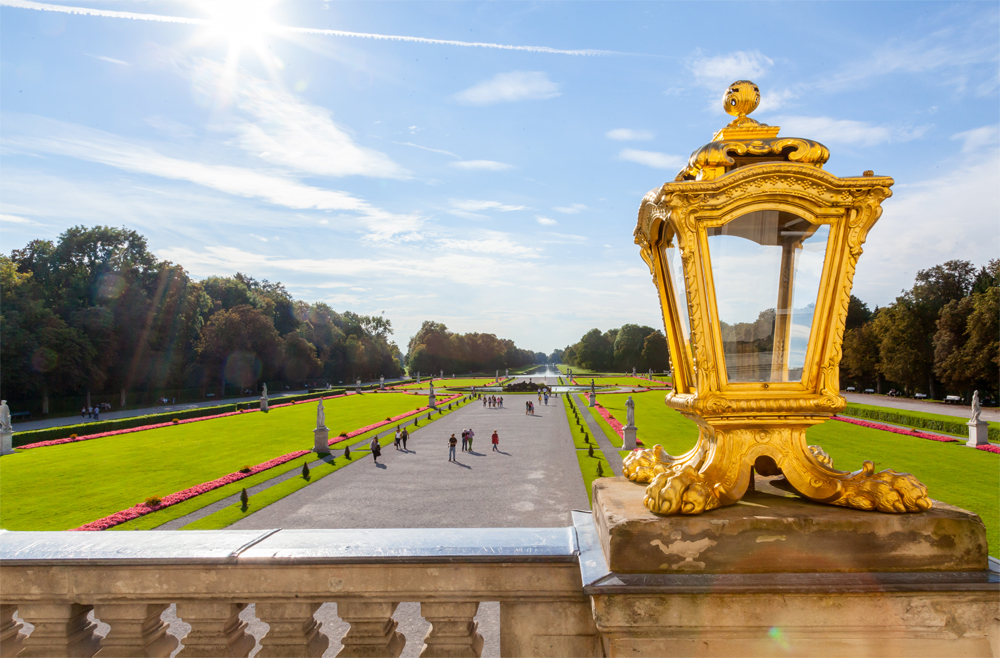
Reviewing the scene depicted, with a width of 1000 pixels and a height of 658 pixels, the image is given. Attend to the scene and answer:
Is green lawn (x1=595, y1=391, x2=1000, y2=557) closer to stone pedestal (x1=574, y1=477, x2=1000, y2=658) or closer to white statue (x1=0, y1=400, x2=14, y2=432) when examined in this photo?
stone pedestal (x1=574, y1=477, x2=1000, y2=658)

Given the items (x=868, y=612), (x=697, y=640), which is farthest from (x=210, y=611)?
(x=868, y=612)

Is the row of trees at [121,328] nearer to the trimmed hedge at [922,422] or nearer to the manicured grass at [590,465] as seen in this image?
the manicured grass at [590,465]

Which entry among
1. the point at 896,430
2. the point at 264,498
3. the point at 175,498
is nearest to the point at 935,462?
the point at 896,430

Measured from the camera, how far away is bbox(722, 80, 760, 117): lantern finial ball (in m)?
2.87

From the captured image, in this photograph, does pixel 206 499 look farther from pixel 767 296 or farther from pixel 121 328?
pixel 121 328

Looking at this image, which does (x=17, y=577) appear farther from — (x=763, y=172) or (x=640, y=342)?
(x=640, y=342)

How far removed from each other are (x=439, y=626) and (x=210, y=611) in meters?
1.11

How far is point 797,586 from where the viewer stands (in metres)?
2.24

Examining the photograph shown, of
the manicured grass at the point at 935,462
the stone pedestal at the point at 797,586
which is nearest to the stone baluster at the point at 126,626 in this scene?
the stone pedestal at the point at 797,586

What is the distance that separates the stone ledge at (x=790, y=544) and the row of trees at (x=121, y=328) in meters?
53.5

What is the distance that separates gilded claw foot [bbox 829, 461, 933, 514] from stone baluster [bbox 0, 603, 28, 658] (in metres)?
4.00

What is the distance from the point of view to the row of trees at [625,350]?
4064 inches

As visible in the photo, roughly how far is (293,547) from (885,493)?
107 inches

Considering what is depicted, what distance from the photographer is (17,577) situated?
2.69 meters
